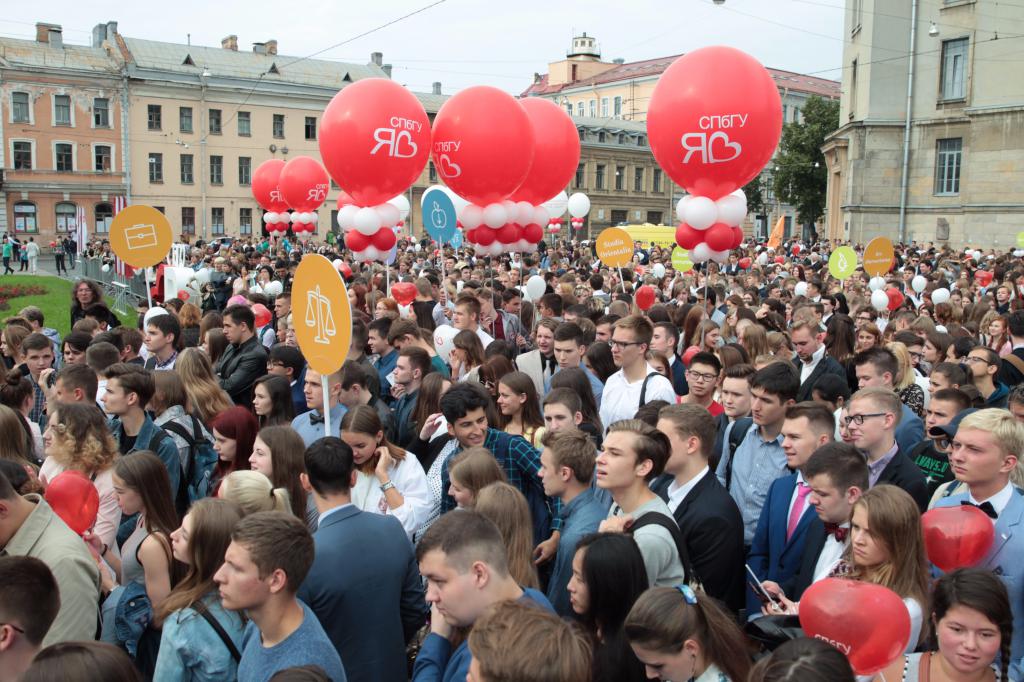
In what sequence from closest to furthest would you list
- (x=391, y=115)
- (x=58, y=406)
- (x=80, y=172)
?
(x=58, y=406)
(x=391, y=115)
(x=80, y=172)

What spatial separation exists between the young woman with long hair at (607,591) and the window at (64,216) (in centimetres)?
5394

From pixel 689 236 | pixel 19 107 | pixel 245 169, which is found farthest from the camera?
pixel 245 169

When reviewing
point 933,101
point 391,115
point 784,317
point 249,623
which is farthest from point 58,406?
point 933,101

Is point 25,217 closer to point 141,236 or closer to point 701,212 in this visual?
point 141,236

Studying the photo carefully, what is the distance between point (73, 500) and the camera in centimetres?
396

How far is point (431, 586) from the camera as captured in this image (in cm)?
296

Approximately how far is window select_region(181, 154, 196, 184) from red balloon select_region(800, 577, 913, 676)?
184 feet

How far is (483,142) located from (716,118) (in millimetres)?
2553

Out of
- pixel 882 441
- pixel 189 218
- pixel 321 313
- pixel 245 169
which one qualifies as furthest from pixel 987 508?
pixel 245 169

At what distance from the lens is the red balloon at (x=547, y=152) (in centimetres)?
1080

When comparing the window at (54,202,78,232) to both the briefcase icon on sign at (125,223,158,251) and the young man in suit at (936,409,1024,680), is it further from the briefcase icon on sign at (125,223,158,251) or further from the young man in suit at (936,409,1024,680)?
the young man in suit at (936,409,1024,680)

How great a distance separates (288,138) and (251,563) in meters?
57.8

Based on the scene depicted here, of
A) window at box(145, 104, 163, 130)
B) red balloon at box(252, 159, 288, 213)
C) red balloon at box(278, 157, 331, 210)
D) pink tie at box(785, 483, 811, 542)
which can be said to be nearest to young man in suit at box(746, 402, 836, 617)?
pink tie at box(785, 483, 811, 542)

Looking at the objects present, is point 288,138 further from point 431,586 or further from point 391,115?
point 431,586
